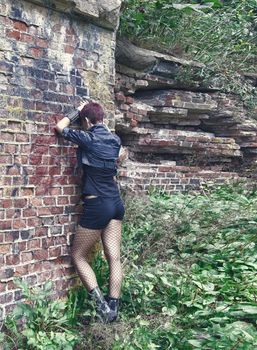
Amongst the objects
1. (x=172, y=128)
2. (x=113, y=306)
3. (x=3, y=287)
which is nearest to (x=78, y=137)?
(x=3, y=287)

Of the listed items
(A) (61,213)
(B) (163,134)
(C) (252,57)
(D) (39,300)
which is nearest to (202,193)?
(B) (163,134)

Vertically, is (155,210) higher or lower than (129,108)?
lower

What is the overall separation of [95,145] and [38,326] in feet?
5.03

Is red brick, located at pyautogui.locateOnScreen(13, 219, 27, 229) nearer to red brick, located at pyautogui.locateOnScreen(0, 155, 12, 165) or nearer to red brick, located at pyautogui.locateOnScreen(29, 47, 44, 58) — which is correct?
red brick, located at pyautogui.locateOnScreen(0, 155, 12, 165)

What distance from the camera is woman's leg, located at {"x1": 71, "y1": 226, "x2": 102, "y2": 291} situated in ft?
14.6

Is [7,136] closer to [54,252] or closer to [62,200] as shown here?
[62,200]

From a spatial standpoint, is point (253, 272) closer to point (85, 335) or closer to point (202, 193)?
point (85, 335)

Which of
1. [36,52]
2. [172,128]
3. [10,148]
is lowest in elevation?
[10,148]

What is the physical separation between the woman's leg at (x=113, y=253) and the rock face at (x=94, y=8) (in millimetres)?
1848

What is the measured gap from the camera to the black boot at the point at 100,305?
4.29 metres

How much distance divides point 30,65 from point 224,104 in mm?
3939

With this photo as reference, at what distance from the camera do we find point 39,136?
4.30 meters

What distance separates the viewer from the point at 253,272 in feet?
15.0

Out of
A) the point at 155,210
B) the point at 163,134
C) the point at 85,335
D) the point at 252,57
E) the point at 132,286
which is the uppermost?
the point at 252,57
